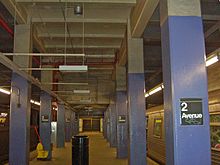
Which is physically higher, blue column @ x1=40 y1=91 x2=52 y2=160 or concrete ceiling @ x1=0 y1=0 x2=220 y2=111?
concrete ceiling @ x1=0 y1=0 x2=220 y2=111

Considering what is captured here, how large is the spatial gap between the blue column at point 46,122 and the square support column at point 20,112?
3927 mm

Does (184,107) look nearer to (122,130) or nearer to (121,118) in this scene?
(121,118)

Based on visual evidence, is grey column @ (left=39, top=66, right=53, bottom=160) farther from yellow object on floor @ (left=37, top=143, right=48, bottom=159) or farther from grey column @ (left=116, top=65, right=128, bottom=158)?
grey column @ (left=116, top=65, right=128, bottom=158)

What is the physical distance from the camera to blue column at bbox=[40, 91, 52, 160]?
11229mm

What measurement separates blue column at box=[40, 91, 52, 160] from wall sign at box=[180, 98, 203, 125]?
28.4ft

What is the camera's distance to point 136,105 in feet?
24.3

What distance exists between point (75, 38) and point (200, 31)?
22.1 feet

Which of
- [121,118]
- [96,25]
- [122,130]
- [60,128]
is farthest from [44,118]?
[60,128]

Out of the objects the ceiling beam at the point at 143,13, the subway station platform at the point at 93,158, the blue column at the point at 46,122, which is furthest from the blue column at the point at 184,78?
the blue column at the point at 46,122

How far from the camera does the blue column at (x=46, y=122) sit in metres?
11.2

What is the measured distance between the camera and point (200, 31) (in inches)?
147

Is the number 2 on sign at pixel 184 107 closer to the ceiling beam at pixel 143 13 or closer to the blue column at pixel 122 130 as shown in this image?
the ceiling beam at pixel 143 13

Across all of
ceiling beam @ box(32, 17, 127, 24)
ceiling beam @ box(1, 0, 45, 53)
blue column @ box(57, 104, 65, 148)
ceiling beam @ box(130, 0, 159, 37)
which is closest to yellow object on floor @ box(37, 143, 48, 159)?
ceiling beam @ box(32, 17, 127, 24)

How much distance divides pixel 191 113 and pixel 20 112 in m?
5.16
